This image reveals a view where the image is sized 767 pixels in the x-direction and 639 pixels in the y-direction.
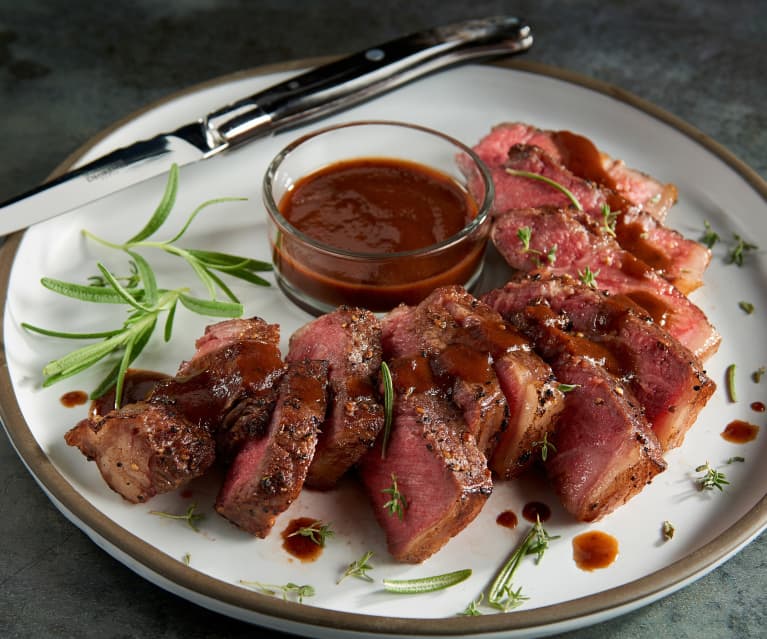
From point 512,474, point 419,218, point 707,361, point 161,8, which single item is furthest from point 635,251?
point 161,8

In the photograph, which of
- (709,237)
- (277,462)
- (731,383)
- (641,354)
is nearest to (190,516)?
(277,462)

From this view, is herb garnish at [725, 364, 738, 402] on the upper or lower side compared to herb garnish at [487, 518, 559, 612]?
upper

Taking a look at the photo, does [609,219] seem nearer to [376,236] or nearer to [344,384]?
[376,236]

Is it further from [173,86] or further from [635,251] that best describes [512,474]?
[173,86]

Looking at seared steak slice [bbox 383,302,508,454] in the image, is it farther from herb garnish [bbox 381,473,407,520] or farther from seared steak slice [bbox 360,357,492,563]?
herb garnish [bbox 381,473,407,520]

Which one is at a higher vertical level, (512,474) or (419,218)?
(419,218)

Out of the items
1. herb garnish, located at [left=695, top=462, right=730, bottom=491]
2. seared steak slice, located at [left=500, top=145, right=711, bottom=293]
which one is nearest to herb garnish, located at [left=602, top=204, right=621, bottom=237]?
seared steak slice, located at [left=500, top=145, right=711, bottom=293]
